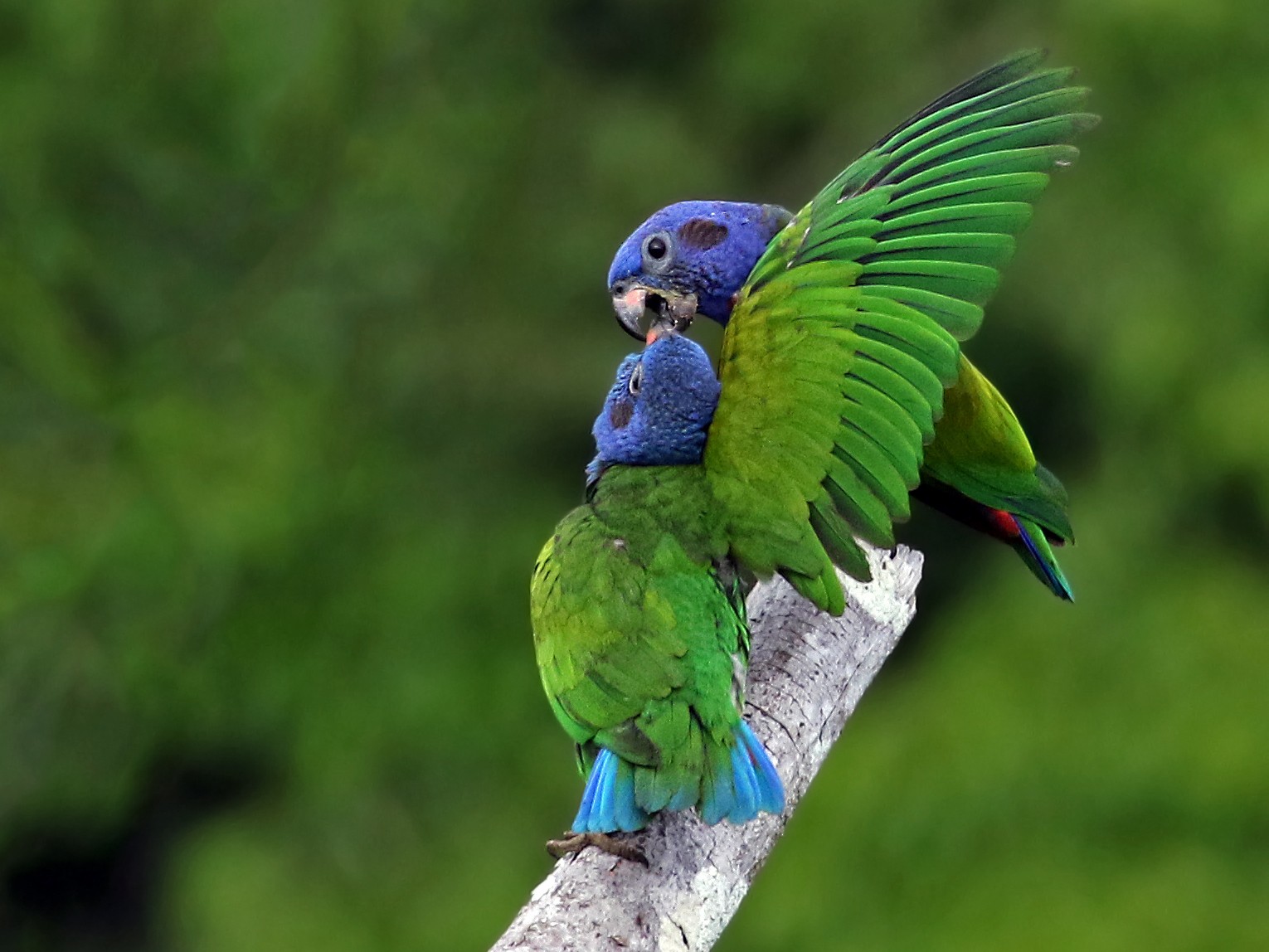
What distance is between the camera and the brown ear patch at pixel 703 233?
2.94m

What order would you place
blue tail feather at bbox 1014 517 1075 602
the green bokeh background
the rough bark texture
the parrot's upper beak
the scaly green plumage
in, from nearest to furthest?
1. the rough bark texture
2. the scaly green plumage
3. blue tail feather at bbox 1014 517 1075 602
4. the parrot's upper beak
5. the green bokeh background

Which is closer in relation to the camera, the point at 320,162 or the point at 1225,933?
the point at 1225,933

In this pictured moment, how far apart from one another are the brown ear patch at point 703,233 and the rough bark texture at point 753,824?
→ 0.62 meters

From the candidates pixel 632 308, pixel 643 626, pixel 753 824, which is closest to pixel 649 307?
pixel 632 308

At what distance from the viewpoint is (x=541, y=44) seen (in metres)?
7.04

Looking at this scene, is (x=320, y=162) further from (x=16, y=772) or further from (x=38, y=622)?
(x=16, y=772)

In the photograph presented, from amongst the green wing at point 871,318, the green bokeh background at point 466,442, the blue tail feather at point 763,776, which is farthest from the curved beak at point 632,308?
the green bokeh background at point 466,442

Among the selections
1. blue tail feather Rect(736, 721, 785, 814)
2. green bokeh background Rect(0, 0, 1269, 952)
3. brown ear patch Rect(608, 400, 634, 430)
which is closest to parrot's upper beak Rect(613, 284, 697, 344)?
brown ear patch Rect(608, 400, 634, 430)

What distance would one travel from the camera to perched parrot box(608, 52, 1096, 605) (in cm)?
215

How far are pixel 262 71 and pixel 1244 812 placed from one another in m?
4.25

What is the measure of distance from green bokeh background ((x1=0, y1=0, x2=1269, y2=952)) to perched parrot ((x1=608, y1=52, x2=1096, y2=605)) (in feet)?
11.1

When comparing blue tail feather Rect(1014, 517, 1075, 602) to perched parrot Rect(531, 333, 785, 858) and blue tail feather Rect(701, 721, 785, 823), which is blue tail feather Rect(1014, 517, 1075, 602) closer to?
perched parrot Rect(531, 333, 785, 858)

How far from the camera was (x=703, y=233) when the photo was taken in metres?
2.94

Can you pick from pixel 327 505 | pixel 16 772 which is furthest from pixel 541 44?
pixel 16 772
